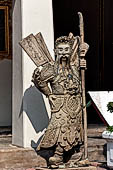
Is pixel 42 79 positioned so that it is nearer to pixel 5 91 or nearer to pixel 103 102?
pixel 103 102

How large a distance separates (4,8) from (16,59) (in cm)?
317

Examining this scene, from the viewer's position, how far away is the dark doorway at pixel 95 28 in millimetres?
14000

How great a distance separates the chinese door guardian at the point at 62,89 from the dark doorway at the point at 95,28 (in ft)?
20.3

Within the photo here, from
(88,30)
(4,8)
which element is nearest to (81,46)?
(4,8)

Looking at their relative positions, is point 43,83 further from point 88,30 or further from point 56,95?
point 88,30

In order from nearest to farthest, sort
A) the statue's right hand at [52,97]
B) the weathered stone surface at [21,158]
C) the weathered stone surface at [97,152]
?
the statue's right hand at [52,97] → the weathered stone surface at [21,158] → the weathered stone surface at [97,152]

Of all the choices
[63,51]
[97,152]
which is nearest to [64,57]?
[63,51]

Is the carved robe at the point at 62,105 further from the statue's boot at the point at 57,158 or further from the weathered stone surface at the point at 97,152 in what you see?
the weathered stone surface at the point at 97,152

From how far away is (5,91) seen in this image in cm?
1183

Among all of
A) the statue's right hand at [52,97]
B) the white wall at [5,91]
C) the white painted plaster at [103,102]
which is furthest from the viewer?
the white wall at [5,91]

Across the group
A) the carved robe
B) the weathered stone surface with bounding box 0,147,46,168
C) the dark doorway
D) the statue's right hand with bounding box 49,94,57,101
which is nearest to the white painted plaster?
the carved robe

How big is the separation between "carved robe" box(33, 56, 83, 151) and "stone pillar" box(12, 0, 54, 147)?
0.69 meters

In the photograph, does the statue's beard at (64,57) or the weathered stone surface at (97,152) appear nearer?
the statue's beard at (64,57)

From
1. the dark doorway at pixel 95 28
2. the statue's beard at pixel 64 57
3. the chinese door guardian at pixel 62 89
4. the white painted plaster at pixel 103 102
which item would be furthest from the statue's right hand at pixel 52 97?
the dark doorway at pixel 95 28
